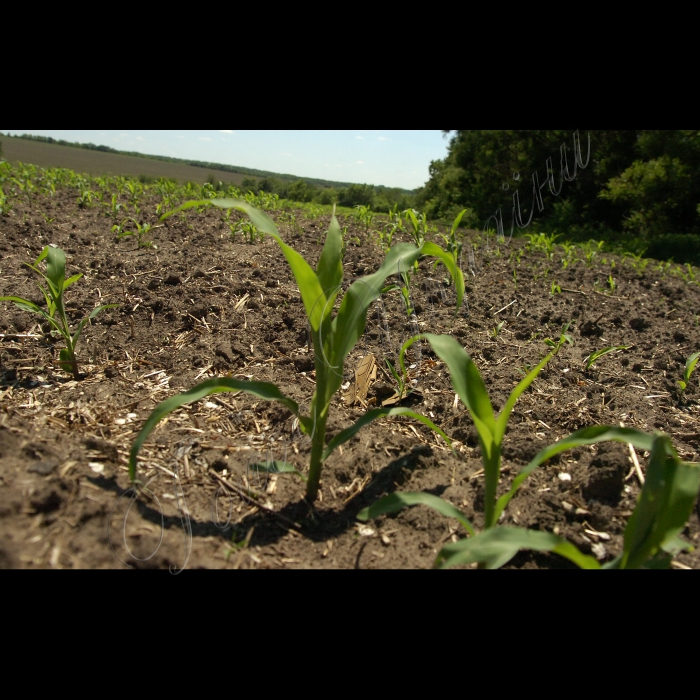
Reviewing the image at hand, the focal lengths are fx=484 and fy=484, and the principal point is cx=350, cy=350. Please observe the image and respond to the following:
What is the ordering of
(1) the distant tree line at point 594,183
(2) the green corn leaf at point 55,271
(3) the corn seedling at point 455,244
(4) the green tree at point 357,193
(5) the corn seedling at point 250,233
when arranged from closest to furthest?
1. (2) the green corn leaf at point 55,271
2. (3) the corn seedling at point 455,244
3. (5) the corn seedling at point 250,233
4. (1) the distant tree line at point 594,183
5. (4) the green tree at point 357,193

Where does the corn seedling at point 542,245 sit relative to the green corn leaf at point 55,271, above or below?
above

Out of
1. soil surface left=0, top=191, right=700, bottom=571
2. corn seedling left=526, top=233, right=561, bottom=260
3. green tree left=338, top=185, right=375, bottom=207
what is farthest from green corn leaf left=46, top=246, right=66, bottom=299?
green tree left=338, top=185, right=375, bottom=207

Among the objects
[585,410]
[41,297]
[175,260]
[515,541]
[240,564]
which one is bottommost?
[240,564]

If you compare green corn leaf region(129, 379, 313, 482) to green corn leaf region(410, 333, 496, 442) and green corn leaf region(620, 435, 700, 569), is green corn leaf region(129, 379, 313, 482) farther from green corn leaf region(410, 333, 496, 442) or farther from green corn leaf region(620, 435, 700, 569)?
green corn leaf region(620, 435, 700, 569)

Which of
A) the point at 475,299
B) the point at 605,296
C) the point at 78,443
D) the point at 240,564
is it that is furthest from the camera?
the point at 605,296

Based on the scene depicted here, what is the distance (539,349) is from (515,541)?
1645mm

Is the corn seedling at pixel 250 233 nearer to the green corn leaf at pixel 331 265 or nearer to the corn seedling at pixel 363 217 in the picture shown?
the corn seedling at pixel 363 217

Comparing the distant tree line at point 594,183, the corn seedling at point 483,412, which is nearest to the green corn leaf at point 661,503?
the corn seedling at point 483,412

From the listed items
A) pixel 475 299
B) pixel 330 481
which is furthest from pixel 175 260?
pixel 330 481

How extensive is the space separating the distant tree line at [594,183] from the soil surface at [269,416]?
14.7 ft

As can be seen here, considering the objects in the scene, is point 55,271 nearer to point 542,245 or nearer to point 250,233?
point 250,233

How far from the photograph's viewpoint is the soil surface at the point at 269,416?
1.21 metres

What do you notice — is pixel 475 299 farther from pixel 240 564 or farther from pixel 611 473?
pixel 240 564

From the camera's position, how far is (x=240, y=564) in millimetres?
1164
